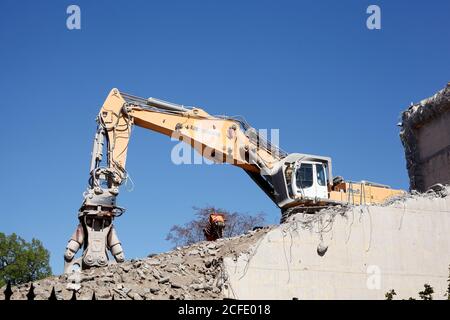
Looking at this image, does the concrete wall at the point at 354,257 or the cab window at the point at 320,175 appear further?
the cab window at the point at 320,175

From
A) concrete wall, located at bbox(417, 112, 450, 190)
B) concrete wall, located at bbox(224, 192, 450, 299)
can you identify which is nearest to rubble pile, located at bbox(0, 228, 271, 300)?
concrete wall, located at bbox(224, 192, 450, 299)

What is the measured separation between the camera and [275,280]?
49.2ft

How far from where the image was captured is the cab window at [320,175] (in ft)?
70.3

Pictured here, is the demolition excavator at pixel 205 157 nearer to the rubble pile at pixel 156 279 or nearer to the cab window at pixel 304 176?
the cab window at pixel 304 176

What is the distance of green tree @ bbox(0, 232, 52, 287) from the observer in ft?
121

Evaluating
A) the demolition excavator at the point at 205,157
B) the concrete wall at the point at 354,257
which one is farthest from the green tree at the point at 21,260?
the concrete wall at the point at 354,257

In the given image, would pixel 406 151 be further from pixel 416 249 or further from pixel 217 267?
pixel 217 267

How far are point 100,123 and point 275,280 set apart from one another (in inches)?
283

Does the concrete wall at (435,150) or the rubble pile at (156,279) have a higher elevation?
the concrete wall at (435,150)

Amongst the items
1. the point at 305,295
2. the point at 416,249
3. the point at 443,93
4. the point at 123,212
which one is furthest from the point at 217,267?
the point at 443,93

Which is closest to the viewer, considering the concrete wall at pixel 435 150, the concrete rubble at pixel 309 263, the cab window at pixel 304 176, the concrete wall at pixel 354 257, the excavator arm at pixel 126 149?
the concrete rubble at pixel 309 263

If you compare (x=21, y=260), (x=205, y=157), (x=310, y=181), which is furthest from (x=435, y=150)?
Result: (x=21, y=260)

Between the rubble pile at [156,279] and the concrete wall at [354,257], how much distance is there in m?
0.60

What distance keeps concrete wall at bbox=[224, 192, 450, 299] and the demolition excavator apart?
2688 millimetres
